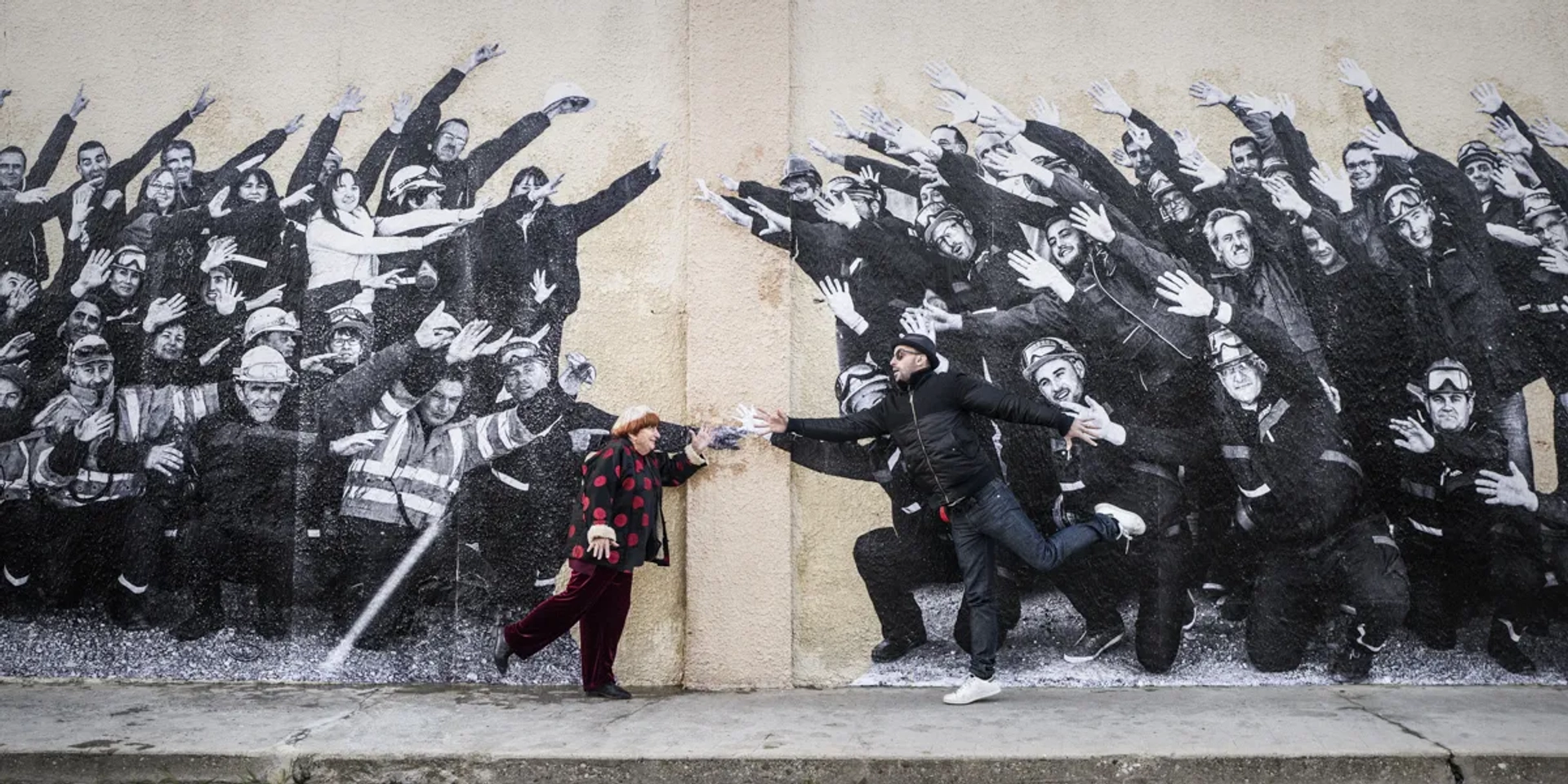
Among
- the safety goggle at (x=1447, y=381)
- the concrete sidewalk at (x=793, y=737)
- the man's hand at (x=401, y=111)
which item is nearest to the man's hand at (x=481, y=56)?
the man's hand at (x=401, y=111)

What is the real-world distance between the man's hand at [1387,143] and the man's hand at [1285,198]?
0.49 metres

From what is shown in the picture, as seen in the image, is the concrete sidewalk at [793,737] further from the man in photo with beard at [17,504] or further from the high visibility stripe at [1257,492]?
the high visibility stripe at [1257,492]

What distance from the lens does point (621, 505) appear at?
5.53 m

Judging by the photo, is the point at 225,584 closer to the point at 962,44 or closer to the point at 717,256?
the point at 717,256

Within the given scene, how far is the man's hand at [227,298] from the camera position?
6297 mm

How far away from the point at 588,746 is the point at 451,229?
120 inches

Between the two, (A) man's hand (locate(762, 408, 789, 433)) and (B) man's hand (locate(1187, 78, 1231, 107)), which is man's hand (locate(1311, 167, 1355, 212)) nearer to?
(B) man's hand (locate(1187, 78, 1231, 107))

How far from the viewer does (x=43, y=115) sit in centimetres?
652

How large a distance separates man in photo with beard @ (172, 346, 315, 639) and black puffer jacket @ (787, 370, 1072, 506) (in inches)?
112

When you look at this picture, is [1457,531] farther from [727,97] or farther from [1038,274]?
[727,97]

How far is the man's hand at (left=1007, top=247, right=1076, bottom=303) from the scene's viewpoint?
617 centimetres

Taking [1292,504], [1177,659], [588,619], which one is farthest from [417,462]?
[1292,504]

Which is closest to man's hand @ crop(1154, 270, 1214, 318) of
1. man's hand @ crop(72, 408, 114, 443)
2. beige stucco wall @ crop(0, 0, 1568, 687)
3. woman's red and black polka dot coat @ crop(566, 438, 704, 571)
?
beige stucco wall @ crop(0, 0, 1568, 687)

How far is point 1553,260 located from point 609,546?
533cm
